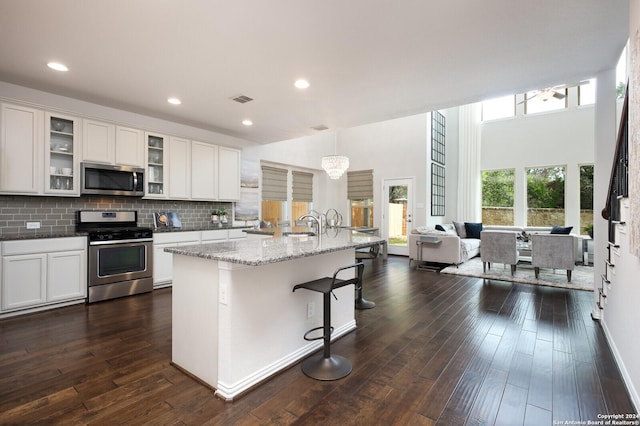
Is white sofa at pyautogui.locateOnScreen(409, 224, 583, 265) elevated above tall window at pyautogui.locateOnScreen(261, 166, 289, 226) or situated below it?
below

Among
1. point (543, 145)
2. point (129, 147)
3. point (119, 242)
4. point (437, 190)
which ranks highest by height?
point (543, 145)

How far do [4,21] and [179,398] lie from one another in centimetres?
300

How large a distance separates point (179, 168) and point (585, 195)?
28.7 feet

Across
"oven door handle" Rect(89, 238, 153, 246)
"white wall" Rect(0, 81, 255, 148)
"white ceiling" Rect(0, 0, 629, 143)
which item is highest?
"white ceiling" Rect(0, 0, 629, 143)

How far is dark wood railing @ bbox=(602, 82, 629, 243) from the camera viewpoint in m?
2.42

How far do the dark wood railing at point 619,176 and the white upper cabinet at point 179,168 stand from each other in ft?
17.0

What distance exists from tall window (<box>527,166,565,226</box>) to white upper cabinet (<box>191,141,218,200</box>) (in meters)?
7.62

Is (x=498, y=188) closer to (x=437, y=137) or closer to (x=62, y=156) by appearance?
(x=437, y=137)

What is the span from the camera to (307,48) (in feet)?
9.06

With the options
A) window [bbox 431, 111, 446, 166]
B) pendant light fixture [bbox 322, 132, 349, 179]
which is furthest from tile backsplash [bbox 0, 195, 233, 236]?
window [bbox 431, 111, 446, 166]

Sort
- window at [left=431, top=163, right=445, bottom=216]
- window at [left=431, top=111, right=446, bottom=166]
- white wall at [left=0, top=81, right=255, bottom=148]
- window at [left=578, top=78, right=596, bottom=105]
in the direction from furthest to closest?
window at [left=431, top=111, right=446, bottom=166]
window at [left=431, top=163, right=445, bottom=216]
window at [left=578, top=78, right=596, bottom=105]
white wall at [left=0, top=81, right=255, bottom=148]

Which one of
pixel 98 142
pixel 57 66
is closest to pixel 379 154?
pixel 98 142

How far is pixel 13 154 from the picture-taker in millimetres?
3496

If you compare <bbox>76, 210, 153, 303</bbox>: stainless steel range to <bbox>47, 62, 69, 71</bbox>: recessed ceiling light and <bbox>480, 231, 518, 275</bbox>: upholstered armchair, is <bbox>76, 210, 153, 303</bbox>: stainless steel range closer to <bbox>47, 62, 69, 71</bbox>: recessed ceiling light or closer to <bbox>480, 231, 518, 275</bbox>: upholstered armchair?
<bbox>47, 62, 69, 71</bbox>: recessed ceiling light
